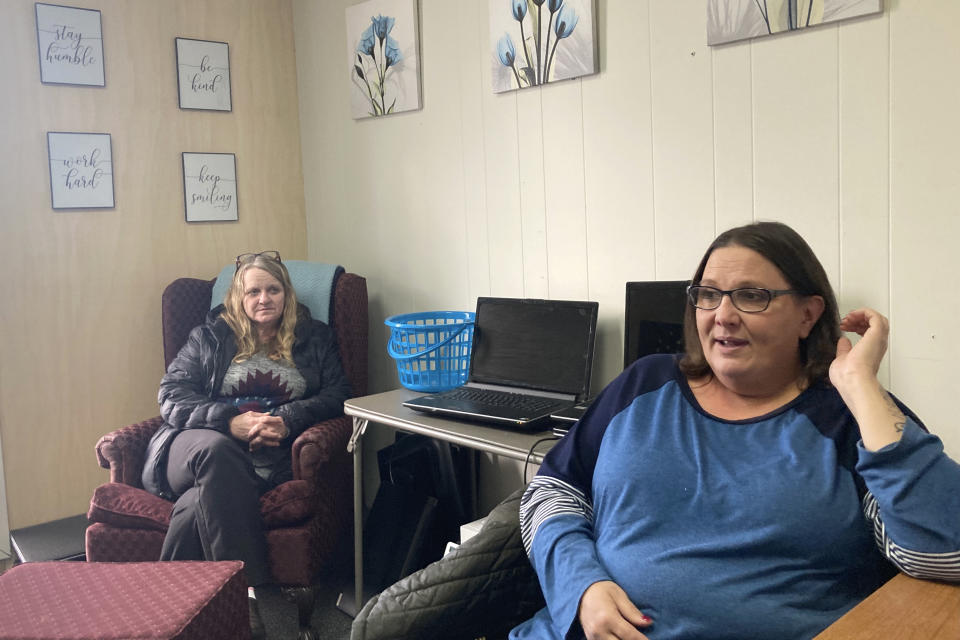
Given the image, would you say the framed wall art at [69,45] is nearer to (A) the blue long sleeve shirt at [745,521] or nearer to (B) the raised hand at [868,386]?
(A) the blue long sleeve shirt at [745,521]

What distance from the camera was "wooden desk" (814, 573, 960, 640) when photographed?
93 cm

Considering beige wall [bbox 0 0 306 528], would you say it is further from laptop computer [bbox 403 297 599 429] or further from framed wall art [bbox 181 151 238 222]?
laptop computer [bbox 403 297 599 429]

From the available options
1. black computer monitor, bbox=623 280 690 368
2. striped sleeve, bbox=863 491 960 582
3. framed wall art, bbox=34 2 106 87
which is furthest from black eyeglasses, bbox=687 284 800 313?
framed wall art, bbox=34 2 106 87

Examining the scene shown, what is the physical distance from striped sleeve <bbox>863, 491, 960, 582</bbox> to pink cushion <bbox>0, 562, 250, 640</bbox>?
1.39m

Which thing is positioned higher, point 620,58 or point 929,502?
point 620,58

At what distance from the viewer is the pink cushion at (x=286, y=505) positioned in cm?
240

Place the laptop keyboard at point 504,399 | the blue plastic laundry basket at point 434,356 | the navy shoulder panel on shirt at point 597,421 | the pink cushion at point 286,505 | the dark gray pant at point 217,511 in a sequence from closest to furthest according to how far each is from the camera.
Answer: the navy shoulder panel on shirt at point 597,421 → the laptop keyboard at point 504,399 → the dark gray pant at point 217,511 → the pink cushion at point 286,505 → the blue plastic laundry basket at point 434,356

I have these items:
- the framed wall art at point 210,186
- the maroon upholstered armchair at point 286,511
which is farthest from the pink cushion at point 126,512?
the framed wall art at point 210,186

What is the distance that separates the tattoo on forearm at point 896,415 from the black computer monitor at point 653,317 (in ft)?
2.67

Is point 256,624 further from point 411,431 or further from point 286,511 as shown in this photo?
point 411,431

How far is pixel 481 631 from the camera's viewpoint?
146 cm

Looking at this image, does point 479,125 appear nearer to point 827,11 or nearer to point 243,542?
point 827,11

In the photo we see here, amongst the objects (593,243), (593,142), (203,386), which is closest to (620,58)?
(593,142)

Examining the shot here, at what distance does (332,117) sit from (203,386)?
1.21 metres
